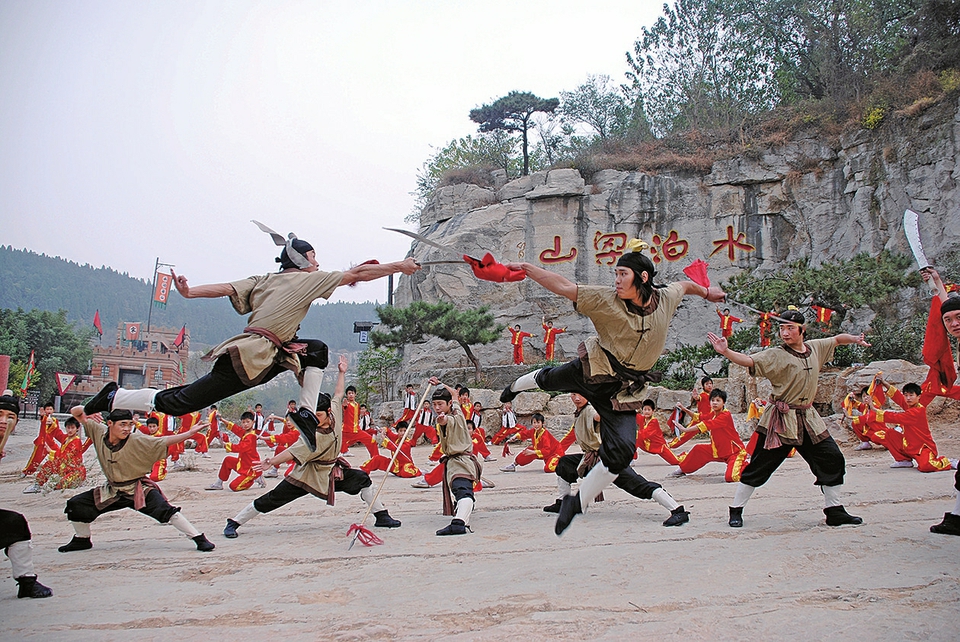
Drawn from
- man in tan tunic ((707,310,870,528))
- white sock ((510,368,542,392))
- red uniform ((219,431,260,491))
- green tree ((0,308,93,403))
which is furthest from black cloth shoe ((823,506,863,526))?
green tree ((0,308,93,403))

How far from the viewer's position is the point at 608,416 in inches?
162

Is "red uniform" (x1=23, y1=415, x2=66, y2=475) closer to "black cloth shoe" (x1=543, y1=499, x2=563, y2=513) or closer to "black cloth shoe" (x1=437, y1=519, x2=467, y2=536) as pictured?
"black cloth shoe" (x1=437, y1=519, x2=467, y2=536)

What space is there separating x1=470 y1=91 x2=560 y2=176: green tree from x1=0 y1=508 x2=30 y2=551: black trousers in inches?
1044

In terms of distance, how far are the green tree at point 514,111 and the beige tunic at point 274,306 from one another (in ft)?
83.5

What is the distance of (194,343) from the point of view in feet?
318

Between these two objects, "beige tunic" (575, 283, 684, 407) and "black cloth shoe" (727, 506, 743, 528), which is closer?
"beige tunic" (575, 283, 684, 407)

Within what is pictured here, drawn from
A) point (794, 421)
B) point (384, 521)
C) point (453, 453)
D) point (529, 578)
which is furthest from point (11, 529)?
point (794, 421)

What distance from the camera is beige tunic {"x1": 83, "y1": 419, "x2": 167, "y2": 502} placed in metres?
5.13

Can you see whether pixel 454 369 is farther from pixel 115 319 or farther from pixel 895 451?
pixel 115 319

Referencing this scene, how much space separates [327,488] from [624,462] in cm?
294

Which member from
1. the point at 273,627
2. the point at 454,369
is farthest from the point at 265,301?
the point at 454,369

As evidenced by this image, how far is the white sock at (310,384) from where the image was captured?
4402 mm

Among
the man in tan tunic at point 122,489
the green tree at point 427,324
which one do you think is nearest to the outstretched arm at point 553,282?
the man in tan tunic at point 122,489

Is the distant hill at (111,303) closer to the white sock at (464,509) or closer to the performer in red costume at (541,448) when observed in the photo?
the performer in red costume at (541,448)
